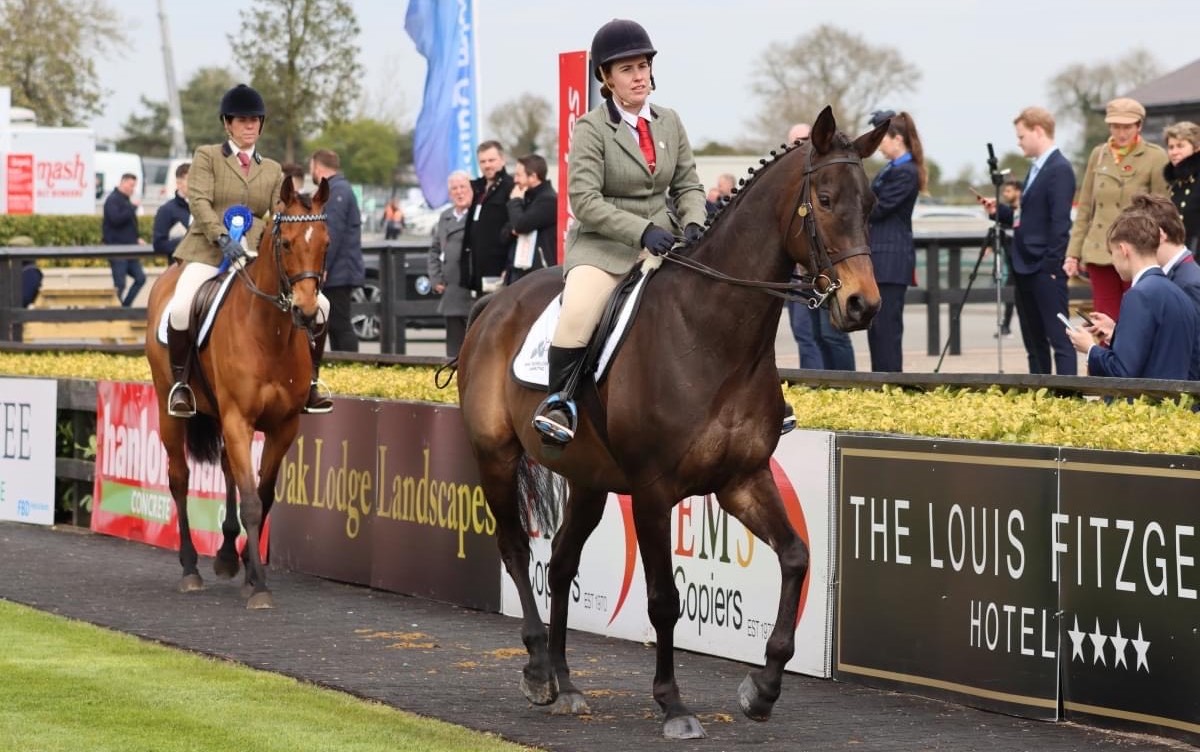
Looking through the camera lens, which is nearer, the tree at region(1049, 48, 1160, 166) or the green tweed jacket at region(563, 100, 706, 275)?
the green tweed jacket at region(563, 100, 706, 275)

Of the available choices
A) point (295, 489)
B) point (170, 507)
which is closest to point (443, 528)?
point (295, 489)

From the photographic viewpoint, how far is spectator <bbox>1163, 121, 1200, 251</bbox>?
494 inches

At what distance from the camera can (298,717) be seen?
7.67 meters

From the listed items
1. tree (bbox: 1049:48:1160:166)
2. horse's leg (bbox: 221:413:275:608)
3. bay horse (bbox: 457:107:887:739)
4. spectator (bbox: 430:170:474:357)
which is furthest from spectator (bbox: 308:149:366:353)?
tree (bbox: 1049:48:1160:166)

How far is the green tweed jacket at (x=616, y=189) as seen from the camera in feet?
25.7

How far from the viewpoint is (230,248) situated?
11.9m

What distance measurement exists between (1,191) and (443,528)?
33178 mm

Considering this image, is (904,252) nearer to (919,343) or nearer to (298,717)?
(298,717)

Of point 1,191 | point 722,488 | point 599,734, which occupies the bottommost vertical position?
point 599,734

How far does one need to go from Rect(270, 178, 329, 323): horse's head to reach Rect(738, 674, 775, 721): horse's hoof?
473cm

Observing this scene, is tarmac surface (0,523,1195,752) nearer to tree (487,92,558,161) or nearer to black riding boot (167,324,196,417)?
black riding boot (167,324,196,417)

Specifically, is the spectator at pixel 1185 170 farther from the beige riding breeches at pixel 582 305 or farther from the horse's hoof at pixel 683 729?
the horse's hoof at pixel 683 729

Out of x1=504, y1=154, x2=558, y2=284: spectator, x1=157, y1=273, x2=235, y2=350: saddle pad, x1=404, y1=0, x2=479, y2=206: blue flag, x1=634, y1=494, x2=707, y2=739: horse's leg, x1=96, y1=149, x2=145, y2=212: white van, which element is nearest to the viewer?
x1=634, y1=494, x2=707, y2=739: horse's leg

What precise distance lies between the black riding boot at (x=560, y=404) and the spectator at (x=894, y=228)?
5843 millimetres
